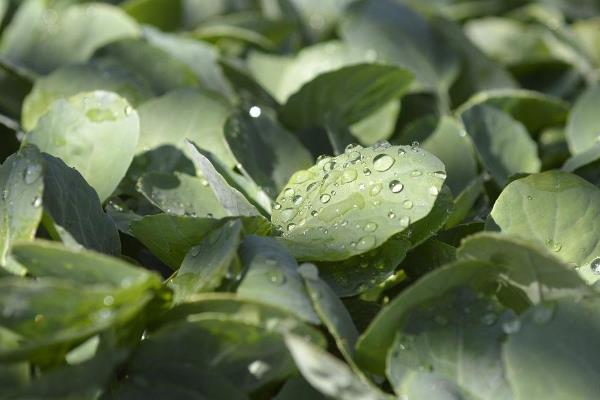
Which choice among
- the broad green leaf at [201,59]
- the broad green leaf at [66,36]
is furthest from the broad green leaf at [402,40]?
the broad green leaf at [66,36]

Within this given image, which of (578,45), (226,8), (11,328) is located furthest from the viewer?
(226,8)

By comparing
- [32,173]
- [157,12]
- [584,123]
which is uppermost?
[32,173]

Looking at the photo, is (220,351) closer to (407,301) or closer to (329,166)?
(407,301)

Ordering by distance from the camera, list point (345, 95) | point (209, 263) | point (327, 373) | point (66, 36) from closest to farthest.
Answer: point (327, 373) < point (209, 263) < point (345, 95) < point (66, 36)

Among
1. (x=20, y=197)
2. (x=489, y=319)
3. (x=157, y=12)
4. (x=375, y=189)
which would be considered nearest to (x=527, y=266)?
(x=489, y=319)

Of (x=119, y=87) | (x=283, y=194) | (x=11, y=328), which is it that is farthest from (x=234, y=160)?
(x=11, y=328)

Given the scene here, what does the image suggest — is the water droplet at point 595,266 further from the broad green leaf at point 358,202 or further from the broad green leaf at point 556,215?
the broad green leaf at point 358,202

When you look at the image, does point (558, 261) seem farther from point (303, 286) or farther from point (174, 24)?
point (174, 24)
